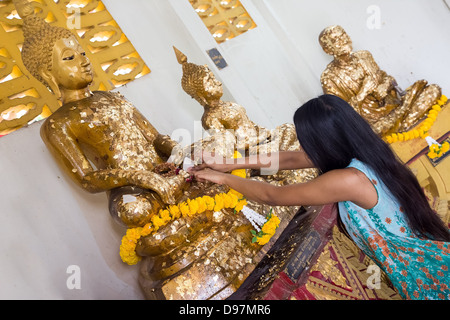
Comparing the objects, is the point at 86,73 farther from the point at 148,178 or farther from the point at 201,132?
the point at 201,132

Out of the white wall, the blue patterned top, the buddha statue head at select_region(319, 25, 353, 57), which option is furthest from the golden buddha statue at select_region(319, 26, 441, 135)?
the blue patterned top

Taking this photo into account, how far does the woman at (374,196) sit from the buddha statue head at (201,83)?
143cm

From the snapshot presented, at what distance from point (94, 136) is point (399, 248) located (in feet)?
6.33

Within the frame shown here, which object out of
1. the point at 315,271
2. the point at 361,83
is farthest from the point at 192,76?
the point at 361,83

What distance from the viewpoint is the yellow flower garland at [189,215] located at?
2.51 m

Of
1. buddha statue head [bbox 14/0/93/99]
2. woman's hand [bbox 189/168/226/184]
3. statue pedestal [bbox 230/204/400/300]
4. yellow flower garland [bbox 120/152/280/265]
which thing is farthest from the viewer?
buddha statue head [bbox 14/0/93/99]

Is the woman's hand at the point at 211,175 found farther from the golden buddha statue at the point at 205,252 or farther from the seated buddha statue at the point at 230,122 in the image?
the seated buddha statue at the point at 230,122

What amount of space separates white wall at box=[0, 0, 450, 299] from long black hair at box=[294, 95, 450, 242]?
166 centimetres

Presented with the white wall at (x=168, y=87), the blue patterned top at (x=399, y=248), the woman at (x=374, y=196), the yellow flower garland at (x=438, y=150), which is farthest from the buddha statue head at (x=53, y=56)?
the yellow flower garland at (x=438, y=150)

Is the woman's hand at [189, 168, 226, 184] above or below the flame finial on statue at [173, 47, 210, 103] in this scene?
below

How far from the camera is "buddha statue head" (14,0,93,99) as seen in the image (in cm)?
281

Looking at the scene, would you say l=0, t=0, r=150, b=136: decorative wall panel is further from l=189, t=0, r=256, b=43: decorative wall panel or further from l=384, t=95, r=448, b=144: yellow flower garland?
l=384, t=95, r=448, b=144: yellow flower garland
